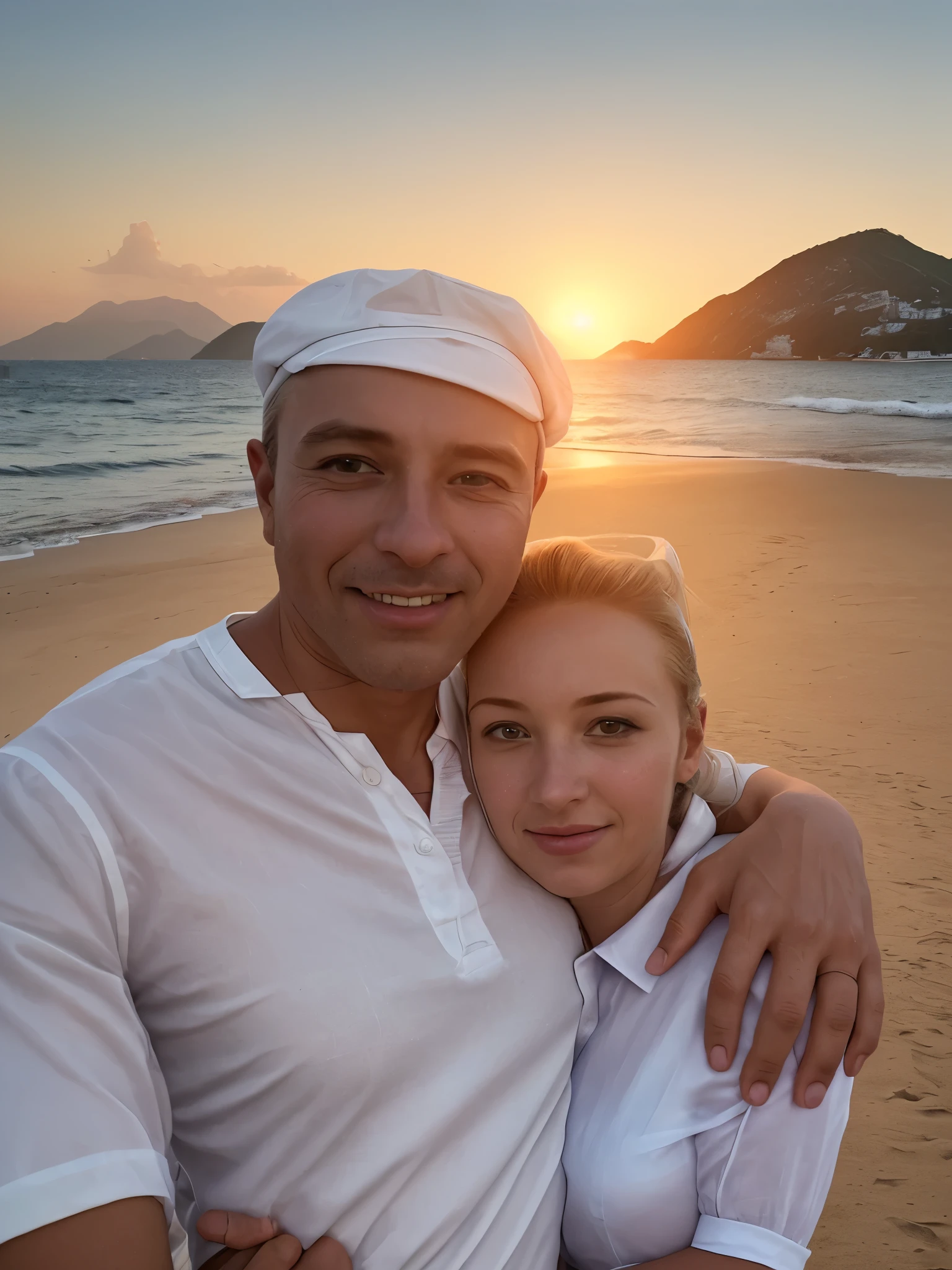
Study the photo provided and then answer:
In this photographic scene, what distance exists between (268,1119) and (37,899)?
21.0 inches

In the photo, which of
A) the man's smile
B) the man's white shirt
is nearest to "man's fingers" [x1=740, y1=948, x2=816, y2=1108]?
the man's white shirt

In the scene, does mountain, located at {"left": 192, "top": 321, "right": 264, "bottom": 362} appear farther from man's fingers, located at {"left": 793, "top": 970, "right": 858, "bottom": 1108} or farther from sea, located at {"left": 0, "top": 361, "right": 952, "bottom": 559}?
man's fingers, located at {"left": 793, "top": 970, "right": 858, "bottom": 1108}

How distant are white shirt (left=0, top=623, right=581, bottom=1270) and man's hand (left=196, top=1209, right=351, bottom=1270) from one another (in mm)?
38

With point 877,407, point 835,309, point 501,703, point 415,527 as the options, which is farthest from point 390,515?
point 835,309

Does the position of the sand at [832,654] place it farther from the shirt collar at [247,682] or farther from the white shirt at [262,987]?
the white shirt at [262,987]

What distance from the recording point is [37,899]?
1.27 metres

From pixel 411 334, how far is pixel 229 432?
26.9m

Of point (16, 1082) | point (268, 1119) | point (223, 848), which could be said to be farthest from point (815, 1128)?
point (16, 1082)

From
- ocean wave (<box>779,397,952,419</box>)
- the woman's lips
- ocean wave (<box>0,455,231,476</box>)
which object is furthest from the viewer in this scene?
ocean wave (<box>779,397,952,419</box>)

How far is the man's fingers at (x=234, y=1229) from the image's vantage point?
1.44 metres

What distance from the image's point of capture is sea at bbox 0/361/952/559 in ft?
50.8

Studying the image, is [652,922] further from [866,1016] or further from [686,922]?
[866,1016]

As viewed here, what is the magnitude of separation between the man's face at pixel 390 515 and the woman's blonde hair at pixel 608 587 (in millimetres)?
203

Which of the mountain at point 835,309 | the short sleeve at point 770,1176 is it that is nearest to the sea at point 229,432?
the short sleeve at point 770,1176
